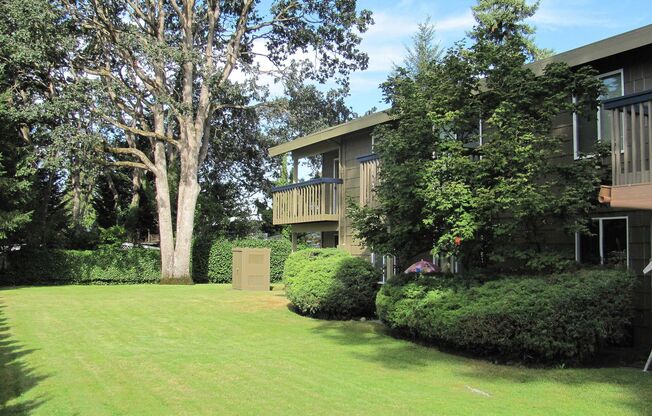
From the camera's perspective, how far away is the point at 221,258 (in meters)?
29.2

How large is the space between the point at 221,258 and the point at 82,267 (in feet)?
21.7

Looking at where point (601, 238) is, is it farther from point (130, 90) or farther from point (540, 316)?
point (130, 90)

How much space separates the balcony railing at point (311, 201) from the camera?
58.4ft

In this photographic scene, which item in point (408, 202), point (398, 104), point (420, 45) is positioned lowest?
point (408, 202)

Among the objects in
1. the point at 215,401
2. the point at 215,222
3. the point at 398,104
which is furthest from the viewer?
the point at 215,222

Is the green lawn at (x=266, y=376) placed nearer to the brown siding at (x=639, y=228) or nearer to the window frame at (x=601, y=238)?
the brown siding at (x=639, y=228)

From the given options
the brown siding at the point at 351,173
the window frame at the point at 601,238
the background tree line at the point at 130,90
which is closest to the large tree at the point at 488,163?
the window frame at the point at 601,238

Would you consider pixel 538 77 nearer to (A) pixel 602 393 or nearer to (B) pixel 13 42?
(A) pixel 602 393

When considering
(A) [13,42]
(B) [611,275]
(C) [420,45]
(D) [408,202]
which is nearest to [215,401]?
(D) [408,202]

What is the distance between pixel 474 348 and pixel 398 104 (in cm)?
509

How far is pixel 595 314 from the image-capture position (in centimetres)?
803

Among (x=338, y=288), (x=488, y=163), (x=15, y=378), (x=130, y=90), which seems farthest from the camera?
(x=130, y=90)

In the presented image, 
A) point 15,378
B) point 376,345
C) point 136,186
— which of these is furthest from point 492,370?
point 136,186

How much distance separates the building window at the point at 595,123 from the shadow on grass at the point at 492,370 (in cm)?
400
